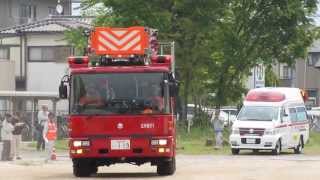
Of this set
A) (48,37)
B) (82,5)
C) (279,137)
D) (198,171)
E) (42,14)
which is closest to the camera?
(198,171)

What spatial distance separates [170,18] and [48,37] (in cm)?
1632

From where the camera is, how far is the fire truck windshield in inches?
816

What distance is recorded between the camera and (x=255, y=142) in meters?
35.1

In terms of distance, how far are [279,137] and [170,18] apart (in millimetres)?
14091

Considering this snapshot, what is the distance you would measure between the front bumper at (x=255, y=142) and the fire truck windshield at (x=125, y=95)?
14.7 metres

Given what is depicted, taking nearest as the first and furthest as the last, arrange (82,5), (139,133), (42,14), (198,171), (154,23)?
(139,133) < (198,171) < (154,23) < (82,5) < (42,14)

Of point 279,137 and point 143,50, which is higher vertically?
point 143,50

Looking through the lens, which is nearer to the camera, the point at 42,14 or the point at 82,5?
the point at 82,5

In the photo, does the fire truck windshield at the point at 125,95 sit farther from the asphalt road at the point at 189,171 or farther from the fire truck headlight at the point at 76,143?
the asphalt road at the point at 189,171

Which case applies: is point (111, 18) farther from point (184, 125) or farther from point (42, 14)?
point (42, 14)

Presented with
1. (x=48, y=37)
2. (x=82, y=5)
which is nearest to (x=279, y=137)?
(x=82, y=5)

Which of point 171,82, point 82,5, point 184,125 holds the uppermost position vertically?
point 82,5

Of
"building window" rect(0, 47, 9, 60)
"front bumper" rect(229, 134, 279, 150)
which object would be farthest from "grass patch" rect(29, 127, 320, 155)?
"building window" rect(0, 47, 9, 60)

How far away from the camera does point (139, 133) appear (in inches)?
817
